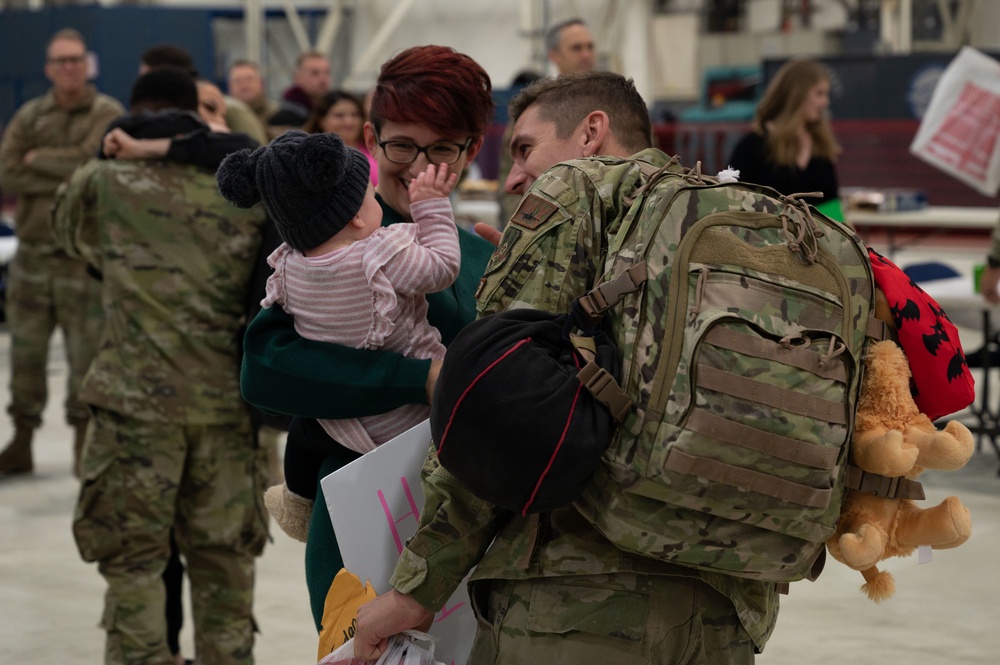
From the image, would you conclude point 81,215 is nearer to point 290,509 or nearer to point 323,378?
point 290,509

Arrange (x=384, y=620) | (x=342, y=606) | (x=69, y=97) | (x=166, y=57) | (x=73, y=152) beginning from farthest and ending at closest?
(x=69, y=97)
(x=73, y=152)
(x=166, y=57)
(x=342, y=606)
(x=384, y=620)

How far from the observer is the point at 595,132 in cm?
192

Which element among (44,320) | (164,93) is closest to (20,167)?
(44,320)

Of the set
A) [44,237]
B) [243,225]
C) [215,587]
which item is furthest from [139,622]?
[44,237]

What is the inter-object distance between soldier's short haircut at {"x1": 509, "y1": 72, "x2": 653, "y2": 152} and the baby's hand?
0.19 metres

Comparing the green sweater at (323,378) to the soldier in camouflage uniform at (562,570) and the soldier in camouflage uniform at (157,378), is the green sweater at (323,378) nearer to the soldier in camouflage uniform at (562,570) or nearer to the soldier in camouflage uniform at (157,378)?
the soldier in camouflage uniform at (562,570)

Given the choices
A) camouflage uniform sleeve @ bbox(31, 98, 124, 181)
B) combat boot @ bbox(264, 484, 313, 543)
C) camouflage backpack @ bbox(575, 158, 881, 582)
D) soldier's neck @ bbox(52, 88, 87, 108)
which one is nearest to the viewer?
camouflage backpack @ bbox(575, 158, 881, 582)

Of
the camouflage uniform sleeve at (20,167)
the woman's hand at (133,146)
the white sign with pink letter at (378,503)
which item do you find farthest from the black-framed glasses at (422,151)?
the camouflage uniform sleeve at (20,167)

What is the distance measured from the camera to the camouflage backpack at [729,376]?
59.9 inches

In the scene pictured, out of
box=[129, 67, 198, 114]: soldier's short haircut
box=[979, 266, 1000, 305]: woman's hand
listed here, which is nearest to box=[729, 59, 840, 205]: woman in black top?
box=[979, 266, 1000, 305]: woman's hand

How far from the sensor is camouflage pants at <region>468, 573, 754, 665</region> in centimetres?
166

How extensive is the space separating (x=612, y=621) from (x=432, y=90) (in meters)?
0.96

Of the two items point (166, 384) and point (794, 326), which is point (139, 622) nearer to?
point (166, 384)

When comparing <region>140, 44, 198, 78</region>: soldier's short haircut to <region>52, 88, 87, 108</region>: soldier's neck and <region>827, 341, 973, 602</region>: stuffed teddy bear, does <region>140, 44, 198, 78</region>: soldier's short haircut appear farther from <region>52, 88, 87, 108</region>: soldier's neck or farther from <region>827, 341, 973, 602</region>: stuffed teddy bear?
<region>827, 341, 973, 602</region>: stuffed teddy bear
